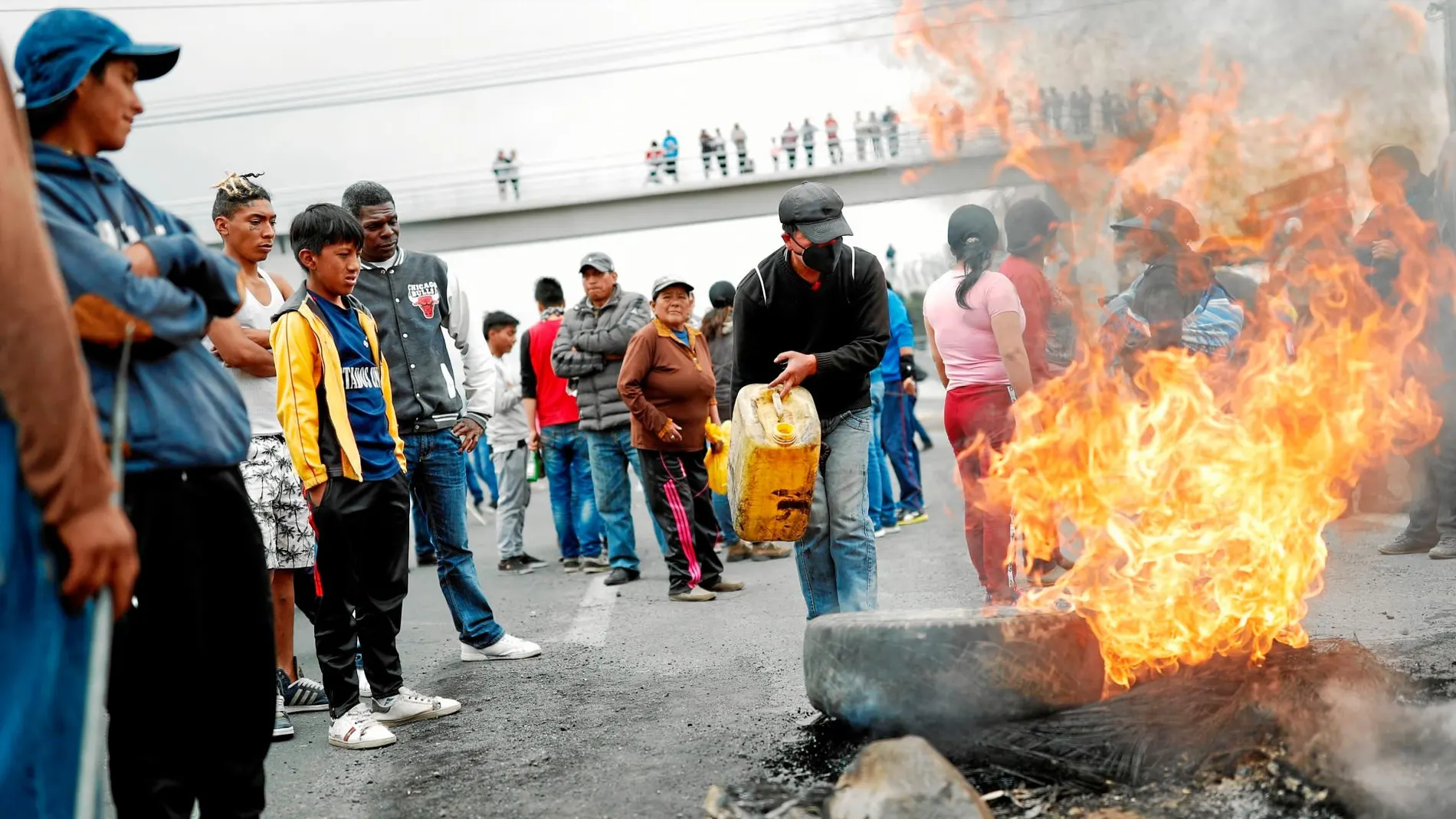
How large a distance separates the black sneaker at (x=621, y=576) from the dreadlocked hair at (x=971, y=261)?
11.6ft

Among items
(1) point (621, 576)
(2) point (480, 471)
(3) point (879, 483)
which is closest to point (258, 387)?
(1) point (621, 576)

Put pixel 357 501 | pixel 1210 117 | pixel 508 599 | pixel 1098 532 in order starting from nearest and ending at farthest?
1. pixel 1098 532
2. pixel 357 501
3. pixel 1210 117
4. pixel 508 599

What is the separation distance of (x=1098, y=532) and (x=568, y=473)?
6.23 metres

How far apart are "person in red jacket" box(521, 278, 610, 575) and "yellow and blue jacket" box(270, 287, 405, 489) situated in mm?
4825

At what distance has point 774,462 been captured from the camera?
495 cm

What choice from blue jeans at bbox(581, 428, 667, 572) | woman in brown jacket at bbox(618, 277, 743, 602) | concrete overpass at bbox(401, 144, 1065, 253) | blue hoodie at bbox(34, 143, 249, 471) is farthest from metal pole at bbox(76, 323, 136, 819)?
concrete overpass at bbox(401, 144, 1065, 253)

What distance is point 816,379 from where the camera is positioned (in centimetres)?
518

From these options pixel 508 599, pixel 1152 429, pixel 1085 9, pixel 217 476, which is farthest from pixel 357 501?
pixel 1085 9

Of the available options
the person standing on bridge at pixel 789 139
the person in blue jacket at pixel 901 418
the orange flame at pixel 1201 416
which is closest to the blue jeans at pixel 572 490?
the person in blue jacket at pixel 901 418

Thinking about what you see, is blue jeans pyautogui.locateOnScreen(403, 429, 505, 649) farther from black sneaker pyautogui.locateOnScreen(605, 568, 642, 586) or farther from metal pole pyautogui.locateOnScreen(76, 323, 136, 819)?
metal pole pyautogui.locateOnScreen(76, 323, 136, 819)

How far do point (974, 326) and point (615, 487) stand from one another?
3.42 metres

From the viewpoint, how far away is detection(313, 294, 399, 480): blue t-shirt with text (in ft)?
15.5

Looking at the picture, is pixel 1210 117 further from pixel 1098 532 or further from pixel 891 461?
pixel 891 461

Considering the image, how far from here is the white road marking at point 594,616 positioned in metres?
6.58
